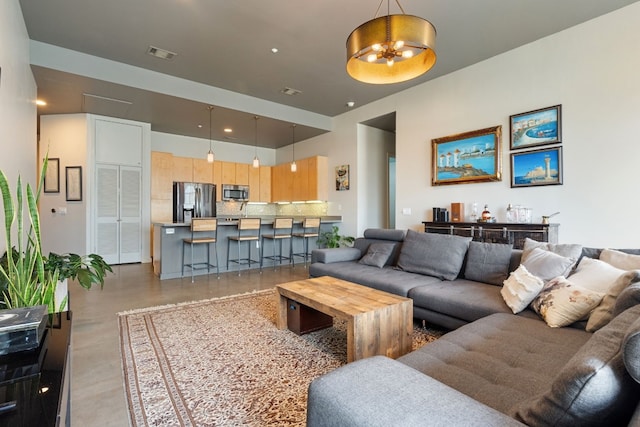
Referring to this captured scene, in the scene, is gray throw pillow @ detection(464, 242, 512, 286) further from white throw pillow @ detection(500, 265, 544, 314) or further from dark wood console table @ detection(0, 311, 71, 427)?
dark wood console table @ detection(0, 311, 71, 427)

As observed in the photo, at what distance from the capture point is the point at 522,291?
7.08 ft

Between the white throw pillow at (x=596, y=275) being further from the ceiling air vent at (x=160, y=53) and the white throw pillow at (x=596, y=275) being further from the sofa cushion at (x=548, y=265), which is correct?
the ceiling air vent at (x=160, y=53)

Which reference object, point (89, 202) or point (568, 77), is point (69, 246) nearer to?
point (89, 202)

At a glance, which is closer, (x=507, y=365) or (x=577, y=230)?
(x=507, y=365)

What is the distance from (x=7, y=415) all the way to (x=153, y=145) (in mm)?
7545

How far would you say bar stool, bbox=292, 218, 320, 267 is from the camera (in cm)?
622

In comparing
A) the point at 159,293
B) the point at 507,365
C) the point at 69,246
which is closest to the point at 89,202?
the point at 69,246

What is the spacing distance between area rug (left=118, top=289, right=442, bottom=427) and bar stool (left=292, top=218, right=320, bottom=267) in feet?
9.64

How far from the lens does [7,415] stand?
809 mm

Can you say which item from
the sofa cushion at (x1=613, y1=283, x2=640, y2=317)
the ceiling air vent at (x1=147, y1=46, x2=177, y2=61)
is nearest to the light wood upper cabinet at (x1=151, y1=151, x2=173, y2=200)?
the ceiling air vent at (x1=147, y1=46, x2=177, y2=61)

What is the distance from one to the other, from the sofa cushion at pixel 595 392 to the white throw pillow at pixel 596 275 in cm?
144

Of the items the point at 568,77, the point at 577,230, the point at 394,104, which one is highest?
the point at 394,104

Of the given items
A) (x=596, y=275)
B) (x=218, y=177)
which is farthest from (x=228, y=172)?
(x=596, y=275)

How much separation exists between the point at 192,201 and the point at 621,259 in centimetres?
719
